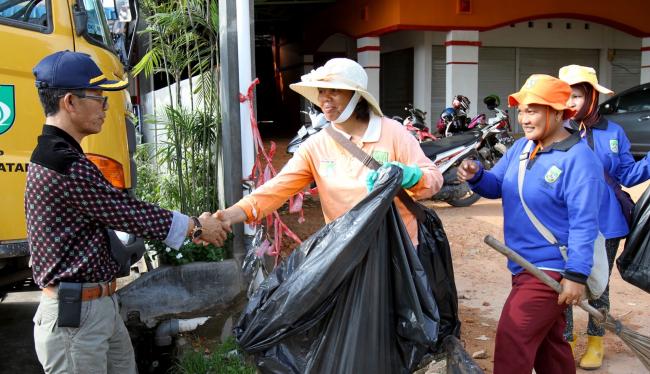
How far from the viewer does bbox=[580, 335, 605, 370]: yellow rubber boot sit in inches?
151

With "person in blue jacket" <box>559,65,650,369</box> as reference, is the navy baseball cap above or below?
above

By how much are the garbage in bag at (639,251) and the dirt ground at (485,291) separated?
80 centimetres

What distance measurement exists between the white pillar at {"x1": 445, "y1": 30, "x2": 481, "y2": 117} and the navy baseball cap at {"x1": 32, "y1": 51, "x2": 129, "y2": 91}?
39.2 ft

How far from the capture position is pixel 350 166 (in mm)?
2781

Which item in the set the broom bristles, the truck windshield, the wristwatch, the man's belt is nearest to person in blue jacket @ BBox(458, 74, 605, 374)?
the broom bristles

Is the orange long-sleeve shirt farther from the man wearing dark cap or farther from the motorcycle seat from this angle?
the motorcycle seat

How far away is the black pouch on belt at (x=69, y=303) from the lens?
2.40 m

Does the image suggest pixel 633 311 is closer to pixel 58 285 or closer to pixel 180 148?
pixel 180 148

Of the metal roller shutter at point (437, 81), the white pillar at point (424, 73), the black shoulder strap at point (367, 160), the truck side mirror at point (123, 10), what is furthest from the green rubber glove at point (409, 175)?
the metal roller shutter at point (437, 81)

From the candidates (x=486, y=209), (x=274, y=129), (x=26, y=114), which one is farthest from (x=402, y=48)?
(x=26, y=114)

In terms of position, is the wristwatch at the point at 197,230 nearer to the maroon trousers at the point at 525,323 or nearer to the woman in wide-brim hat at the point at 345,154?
the woman in wide-brim hat at the point at 345,154

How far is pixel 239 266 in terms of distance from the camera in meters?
4.74

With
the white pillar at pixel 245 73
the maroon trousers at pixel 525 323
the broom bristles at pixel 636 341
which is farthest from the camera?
the white pillar at pixel 245 73

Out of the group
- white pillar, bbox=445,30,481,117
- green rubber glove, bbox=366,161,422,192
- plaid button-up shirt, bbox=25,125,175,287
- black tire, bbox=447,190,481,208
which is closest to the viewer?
plaid button-up shirt, bbox=25,125,175,287
